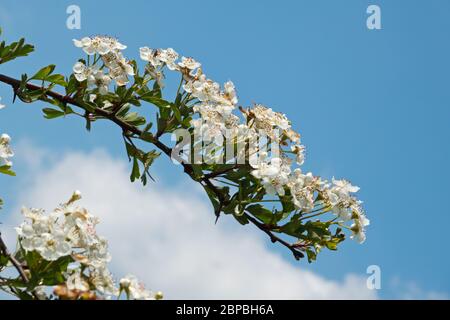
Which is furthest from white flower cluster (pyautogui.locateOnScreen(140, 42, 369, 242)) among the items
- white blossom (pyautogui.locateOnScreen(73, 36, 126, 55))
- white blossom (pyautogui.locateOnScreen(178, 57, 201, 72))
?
white blossom (pyautogui.locateOnScreen(73, 36, 126, 55))

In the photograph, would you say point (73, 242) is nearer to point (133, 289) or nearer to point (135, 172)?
point (133, 289)

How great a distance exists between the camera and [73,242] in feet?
8.00

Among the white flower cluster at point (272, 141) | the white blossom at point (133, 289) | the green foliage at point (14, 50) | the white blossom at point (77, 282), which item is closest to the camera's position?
the white blossom at point (77, 282)

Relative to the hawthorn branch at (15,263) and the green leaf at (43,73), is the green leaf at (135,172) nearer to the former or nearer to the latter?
the green leaf at (43,73)

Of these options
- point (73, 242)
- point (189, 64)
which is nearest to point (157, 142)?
point (189, 64)

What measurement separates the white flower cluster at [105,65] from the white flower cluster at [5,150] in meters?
0.45

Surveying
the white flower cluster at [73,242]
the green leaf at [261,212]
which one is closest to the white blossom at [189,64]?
the green leaf at [261,212]

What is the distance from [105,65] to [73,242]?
1363 mm

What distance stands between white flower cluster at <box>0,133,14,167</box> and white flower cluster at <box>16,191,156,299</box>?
791 mm

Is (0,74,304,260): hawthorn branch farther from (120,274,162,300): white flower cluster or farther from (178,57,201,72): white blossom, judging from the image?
(120,274,162,300): white flower cluster

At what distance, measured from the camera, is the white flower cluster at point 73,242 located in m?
2.39

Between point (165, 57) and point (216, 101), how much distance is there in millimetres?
419
